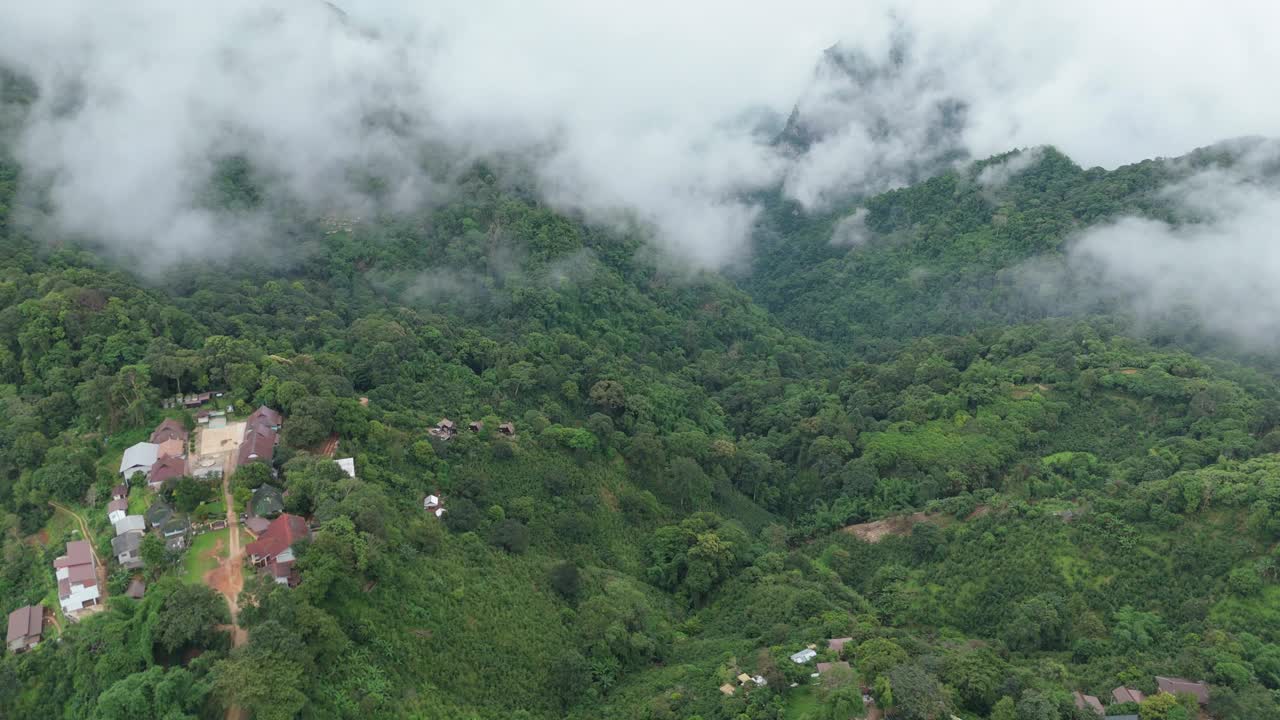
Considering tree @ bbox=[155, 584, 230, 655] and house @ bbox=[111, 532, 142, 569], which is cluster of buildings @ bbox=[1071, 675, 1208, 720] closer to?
tree @ bbox=[155, 584, 230, 655]

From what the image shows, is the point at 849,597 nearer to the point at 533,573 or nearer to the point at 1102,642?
the point at 1102,642

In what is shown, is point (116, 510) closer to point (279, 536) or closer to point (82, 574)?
A: point (82, 574)

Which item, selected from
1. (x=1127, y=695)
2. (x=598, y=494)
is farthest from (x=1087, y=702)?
(x=598, y=494)

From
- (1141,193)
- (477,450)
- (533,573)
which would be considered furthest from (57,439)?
(1141,193)

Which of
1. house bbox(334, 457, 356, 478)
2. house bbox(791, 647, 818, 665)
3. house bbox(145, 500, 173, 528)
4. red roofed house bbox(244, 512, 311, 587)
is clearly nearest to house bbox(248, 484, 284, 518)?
red roofed house bbox(244, 512, 311, 587)

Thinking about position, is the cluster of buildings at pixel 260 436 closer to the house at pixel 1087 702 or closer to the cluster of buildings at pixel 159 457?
the cluster of buildings at pixel 159 457

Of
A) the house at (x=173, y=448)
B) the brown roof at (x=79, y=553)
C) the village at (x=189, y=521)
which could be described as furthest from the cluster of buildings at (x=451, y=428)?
the brown roof at (x=79, y=553)

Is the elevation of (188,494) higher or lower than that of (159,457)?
lower
